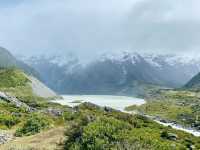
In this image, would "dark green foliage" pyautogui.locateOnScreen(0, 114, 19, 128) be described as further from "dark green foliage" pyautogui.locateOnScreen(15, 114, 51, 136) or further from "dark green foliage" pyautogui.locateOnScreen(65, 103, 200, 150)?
"dark green foliage" pyautogui.locateOnScreen(65, 103, 200, 150)

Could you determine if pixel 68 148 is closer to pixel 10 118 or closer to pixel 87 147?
pixel 87 147

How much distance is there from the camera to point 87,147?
4256 centimetres

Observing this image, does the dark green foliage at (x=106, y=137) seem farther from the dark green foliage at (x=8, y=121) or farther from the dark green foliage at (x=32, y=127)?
the dark green foliage at (x=8, y=121)

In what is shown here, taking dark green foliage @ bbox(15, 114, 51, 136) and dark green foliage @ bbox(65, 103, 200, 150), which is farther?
dark green foliage @ bbox(15, 114, 51, 136)

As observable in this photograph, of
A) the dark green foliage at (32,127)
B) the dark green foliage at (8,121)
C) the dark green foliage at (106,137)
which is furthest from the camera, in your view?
the dark green foliage at (8,121)

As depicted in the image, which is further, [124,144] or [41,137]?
[41,137]

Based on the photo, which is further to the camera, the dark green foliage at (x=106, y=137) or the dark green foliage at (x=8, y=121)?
the dark green foliage at (x=8, y=121)

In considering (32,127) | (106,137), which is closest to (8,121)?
(32,127)

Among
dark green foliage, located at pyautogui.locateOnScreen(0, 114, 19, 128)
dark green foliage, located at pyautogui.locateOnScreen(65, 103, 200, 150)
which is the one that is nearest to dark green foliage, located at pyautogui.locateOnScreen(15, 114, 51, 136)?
dark green foliage, located at pyautogui.locateOnScreen(65, 103, 200, 150)

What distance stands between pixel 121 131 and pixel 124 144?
14.4ft

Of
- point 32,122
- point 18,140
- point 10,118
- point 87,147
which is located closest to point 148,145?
point 87,147

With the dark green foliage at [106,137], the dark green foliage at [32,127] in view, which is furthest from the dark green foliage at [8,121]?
the dark green foliage at [106,137]

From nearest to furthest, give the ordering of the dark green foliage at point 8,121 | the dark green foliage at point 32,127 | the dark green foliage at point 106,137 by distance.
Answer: the dark green foliage at point 106,137, the dark green foliage at point 32,127, the dark green foliage at point 8,121

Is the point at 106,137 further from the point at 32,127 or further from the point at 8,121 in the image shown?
the point at 8,121
